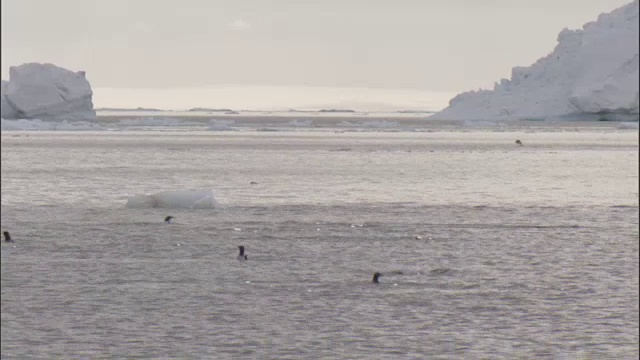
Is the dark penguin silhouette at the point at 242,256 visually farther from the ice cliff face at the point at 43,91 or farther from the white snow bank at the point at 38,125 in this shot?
the ice cliff face at the point at 43,91

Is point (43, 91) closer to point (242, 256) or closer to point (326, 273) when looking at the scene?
point (242, 256)

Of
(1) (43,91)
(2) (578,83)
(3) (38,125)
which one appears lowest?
(3) (38,125)

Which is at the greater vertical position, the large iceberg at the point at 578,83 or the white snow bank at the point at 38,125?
the large iceberg at the point at 578,83

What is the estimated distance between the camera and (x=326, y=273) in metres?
11.9

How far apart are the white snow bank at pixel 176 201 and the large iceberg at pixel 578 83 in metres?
65.4

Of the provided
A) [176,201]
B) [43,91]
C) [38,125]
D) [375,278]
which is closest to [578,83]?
[43,91]

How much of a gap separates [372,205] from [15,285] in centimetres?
1081

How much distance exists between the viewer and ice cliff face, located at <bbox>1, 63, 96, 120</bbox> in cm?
7369

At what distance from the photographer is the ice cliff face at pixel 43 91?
242 feet

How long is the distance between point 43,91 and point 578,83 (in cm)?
3868

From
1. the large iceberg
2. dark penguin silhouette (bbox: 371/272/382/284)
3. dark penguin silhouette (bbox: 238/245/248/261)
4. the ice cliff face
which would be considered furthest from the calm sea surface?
the large iceberg

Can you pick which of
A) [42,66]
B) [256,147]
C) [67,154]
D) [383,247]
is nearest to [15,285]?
[383,247]

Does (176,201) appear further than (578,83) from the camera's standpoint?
No

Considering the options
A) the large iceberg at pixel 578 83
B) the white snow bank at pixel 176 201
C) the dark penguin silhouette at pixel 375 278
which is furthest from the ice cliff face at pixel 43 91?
the dark penguin silhouette at pixel 375 278
